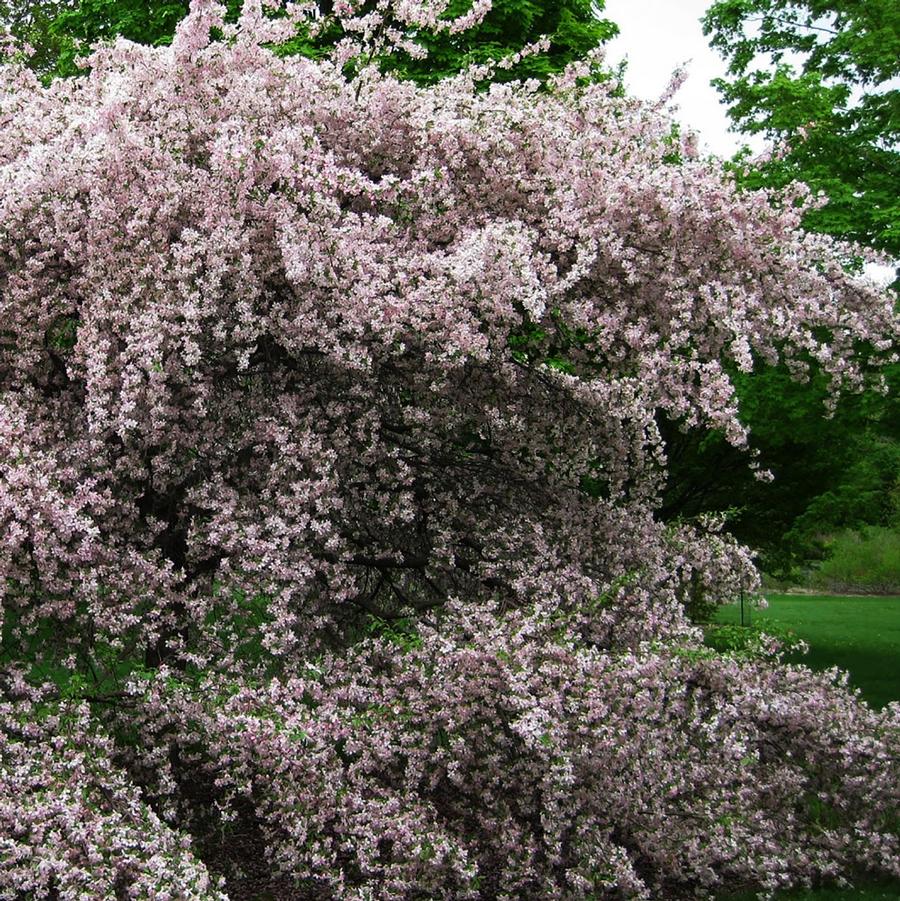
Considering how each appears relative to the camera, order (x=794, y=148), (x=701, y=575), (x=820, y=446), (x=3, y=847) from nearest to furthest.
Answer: (x=3, y=847) → (x=701, y=575) → (x=794, y=148) → (x=820, y=446)

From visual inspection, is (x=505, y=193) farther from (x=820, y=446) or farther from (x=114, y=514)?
(x=820, y=446)

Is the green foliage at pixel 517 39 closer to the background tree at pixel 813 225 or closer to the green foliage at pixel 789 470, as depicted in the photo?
the background tree at pixel 813 225

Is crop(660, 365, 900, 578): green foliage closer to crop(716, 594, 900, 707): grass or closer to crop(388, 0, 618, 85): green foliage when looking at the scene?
crop(716, 594, 900, 707): grass

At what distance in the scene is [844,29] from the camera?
16.5m

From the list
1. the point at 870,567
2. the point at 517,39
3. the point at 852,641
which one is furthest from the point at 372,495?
the point at 870,567

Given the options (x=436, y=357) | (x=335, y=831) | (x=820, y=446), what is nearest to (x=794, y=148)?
(x=820, y=446)

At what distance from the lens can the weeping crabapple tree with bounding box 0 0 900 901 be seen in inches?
267

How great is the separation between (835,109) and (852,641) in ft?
47.8

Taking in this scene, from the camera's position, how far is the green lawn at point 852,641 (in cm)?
787

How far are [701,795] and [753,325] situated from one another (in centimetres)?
382

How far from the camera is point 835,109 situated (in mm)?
16125

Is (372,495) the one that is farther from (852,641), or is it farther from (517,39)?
(852,641)

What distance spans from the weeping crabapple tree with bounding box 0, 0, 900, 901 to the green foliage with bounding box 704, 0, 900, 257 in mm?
5317

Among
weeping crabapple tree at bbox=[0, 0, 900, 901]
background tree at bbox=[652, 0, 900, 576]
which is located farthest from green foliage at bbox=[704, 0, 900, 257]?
weeping crabapple tree at bbox=[0, 0, 900, 901]
